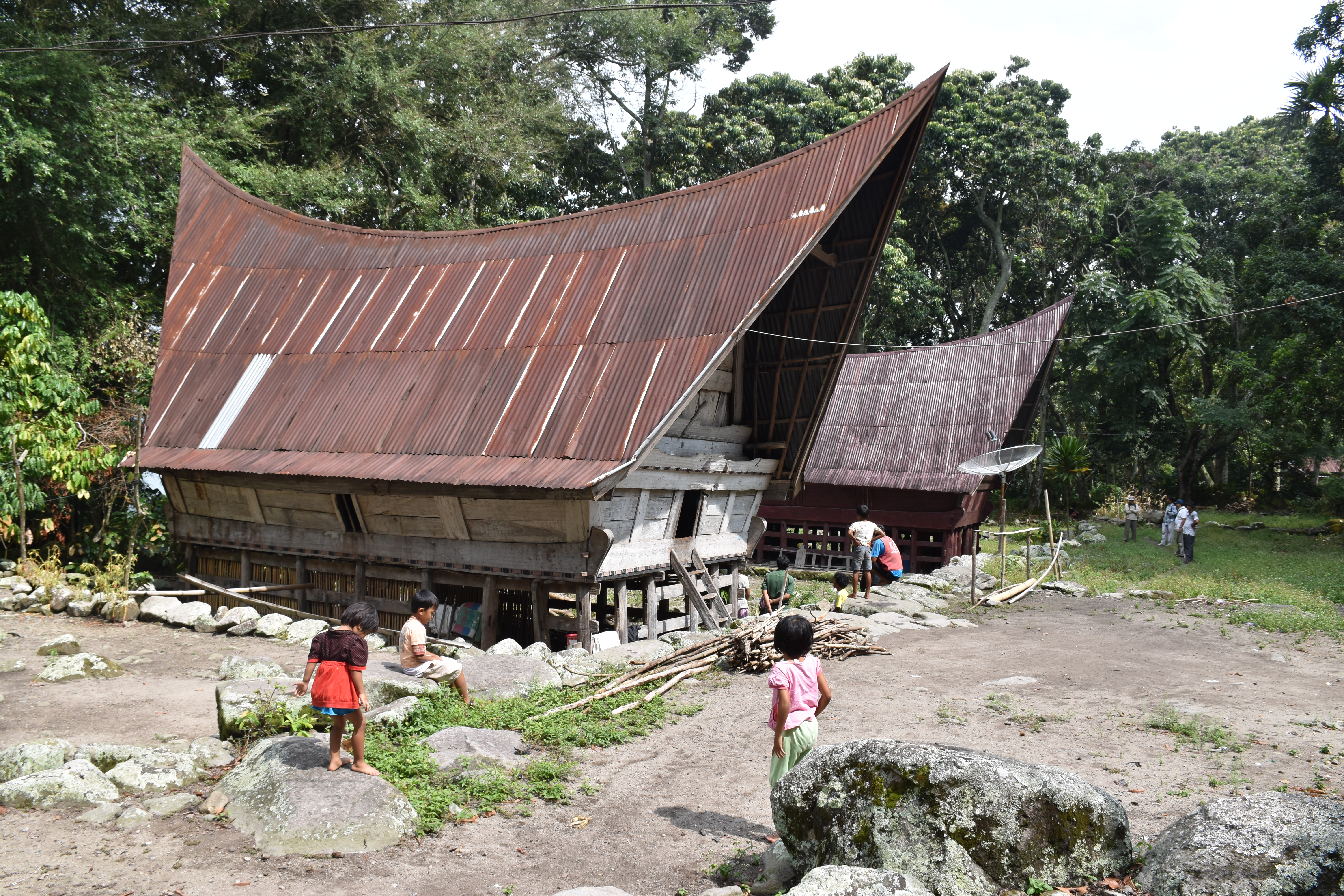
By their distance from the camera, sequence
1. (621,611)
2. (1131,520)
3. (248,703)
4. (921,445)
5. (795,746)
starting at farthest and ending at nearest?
1. (1131,520)
2. (921,445)
3. (621,611)
4. (248,703)
5. (795,746)

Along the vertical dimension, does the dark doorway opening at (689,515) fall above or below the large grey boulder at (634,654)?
above

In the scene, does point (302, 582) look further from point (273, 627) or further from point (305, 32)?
point (305, 32)

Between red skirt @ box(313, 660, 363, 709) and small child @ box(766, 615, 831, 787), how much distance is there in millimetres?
3097

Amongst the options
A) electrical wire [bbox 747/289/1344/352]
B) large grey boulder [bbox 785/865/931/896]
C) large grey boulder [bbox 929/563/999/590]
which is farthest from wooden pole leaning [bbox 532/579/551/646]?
large grey boulder [bbox 929/563/999/590]

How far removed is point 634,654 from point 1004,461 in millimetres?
10564

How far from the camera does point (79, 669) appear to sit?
33.2 feet

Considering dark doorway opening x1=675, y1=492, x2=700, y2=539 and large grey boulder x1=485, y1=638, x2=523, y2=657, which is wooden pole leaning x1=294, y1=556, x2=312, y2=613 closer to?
large grey boulder x1=485, y1=638, x2=523, y2=657

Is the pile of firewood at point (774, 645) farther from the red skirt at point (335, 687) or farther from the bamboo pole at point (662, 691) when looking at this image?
the red skirt at point (335, 687)

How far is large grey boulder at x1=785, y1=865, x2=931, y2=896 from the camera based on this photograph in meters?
4.43

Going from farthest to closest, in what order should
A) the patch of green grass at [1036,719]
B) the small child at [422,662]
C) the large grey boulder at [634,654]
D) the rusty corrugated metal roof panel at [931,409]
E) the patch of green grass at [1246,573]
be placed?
the rusty corrugated metal roof panel at [931,409] → the patch of green grass at [1246,573] → the large grey boulder at [634,654] → the small child at [422,662] → the patch of green grass at [1036,719]

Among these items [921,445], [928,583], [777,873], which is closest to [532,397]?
[777,873]

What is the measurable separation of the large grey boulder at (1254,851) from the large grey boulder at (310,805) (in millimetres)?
4796

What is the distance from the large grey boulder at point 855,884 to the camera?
4.43 meters

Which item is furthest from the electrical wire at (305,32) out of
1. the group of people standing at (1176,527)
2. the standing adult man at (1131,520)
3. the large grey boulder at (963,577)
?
the standing adult man at (1131,520)
